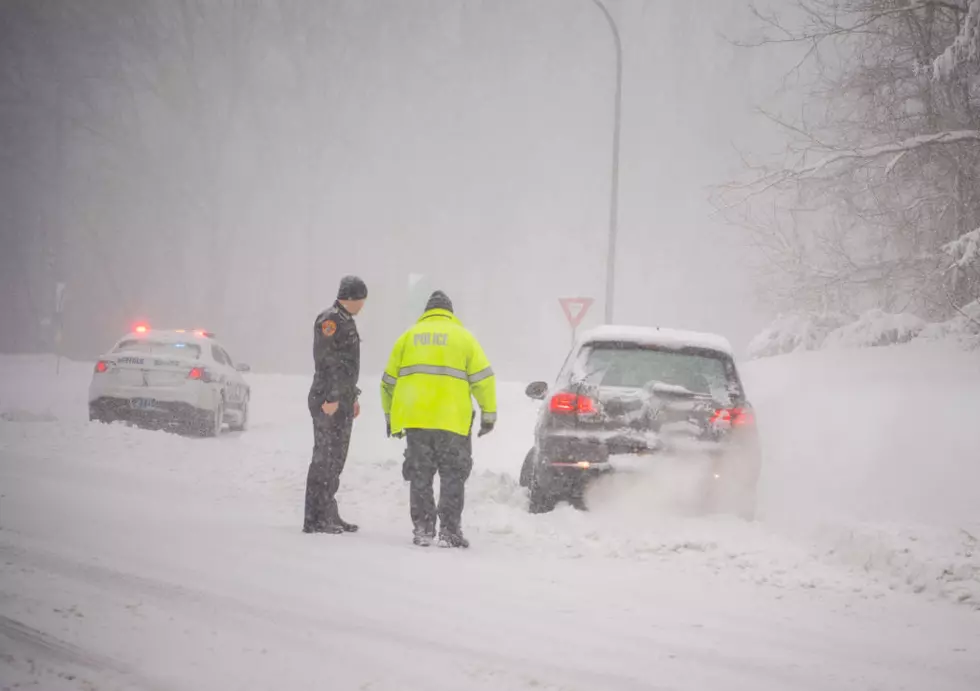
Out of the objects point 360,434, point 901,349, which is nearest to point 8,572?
point 901,349

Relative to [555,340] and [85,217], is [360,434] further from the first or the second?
[555,340]

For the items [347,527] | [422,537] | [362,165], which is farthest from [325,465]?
[362,165]

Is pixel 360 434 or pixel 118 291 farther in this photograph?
pixel 118 291

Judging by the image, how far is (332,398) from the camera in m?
7.21

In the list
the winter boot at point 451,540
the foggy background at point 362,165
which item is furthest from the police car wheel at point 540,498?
the foggy background at point 362,165

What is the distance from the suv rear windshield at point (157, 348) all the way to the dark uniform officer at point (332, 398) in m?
7.86

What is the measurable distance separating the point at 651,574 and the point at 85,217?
4393 centimetres

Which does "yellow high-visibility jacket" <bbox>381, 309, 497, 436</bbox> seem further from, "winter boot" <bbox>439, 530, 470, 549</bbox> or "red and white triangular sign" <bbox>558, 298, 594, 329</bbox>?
"red and white triangular sign" <bbox>558, 298, 594, 329</bbox>

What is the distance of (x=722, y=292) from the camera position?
6066 cm

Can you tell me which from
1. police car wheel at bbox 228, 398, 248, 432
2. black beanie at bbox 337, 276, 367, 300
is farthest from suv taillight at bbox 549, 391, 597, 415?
police car wheel at bbox 228, 398, 248, 432

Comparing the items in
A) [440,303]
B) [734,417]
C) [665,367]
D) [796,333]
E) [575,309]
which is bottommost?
[734,417]

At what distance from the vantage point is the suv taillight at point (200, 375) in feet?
47.5

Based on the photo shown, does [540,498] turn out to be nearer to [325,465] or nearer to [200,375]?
[325,465]

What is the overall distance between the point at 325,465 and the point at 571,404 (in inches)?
78.2
